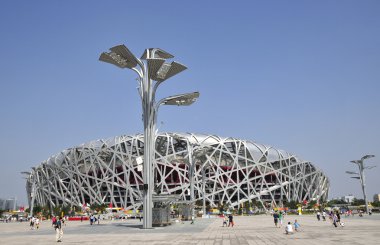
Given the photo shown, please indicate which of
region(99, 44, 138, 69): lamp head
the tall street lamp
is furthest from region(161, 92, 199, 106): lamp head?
region(99, 44, 138, 69): lamp head

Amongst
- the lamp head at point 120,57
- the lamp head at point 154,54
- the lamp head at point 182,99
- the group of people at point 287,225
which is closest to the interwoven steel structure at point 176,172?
the lamp head at point 182,99

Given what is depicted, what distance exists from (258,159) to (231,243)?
58507 mm

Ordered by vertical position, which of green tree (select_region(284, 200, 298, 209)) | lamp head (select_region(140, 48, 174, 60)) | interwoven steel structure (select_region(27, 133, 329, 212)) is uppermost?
lamp head (select_region(140, 48, 174, 60))

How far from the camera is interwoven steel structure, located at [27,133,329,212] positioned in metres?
→ 68.6

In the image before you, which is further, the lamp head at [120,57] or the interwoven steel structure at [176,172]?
the interwoven steel structure at [176,172]

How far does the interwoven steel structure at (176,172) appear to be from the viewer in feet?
225

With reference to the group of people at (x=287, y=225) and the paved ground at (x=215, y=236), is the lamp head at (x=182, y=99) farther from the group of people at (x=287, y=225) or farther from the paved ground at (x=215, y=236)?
the group of people at (x=287, y=225)

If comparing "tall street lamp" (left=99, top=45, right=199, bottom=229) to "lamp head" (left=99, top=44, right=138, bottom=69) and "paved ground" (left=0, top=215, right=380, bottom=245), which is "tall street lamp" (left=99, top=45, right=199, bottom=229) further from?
"paved ground" (left=0, top=215, right=380, bottom=245)

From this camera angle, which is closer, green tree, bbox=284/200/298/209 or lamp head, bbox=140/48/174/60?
lamp head, bbox=140/48/174/60

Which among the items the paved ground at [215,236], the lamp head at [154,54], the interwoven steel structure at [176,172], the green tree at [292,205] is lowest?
the paved ground at [215,236]

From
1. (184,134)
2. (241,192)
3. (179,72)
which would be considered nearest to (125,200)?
(184,134)

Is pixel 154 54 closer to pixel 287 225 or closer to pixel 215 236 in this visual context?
pixel 215 236

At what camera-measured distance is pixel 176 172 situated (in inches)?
2763

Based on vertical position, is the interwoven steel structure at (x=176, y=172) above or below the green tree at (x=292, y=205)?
above
